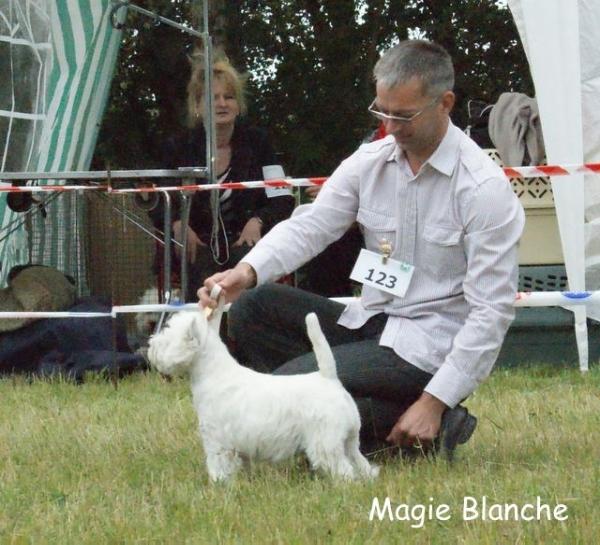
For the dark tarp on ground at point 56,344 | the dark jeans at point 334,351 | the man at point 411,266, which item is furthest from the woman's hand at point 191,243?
the man at point 411,266

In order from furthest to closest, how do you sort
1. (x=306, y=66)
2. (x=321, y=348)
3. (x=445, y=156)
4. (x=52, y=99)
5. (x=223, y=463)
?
(x=306, y=66) < (x=52, y=99) < (x=445, y=156) < (x=223, y=463) < (x=321, y=348)

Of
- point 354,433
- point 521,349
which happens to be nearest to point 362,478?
point 354,433

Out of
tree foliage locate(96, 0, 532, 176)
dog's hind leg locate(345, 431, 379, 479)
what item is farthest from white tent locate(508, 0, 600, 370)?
tree foliage locate(96, 0, 532, 176)

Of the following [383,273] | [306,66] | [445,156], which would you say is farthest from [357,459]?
[306,66]

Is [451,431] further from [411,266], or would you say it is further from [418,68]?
[418,68]

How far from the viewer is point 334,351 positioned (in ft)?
10.4

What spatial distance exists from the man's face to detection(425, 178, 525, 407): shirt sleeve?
166 mm

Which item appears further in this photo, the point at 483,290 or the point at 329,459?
the point at 483,290

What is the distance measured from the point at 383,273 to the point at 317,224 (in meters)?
0.25

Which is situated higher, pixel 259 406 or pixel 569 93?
pixel 569 93

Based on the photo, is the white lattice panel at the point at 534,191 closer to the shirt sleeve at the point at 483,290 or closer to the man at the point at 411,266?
the man at the point at 411,266

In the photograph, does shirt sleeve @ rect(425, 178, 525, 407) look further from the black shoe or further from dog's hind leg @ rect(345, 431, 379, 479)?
dog's hind leg @ rect(345, 431, 379, 479)

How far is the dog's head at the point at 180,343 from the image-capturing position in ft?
9.36

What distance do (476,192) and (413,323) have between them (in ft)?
1.16
